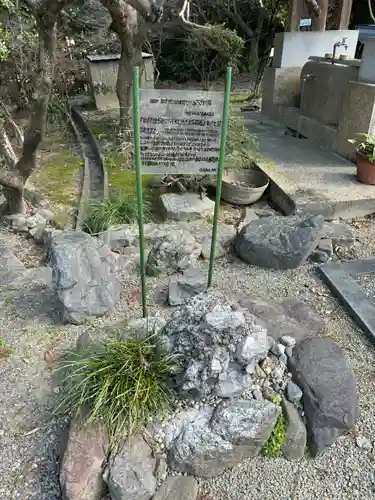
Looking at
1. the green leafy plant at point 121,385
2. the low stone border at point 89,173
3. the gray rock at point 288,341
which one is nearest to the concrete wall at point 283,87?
the low stone border at point 89,173

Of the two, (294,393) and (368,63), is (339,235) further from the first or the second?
(368,63)

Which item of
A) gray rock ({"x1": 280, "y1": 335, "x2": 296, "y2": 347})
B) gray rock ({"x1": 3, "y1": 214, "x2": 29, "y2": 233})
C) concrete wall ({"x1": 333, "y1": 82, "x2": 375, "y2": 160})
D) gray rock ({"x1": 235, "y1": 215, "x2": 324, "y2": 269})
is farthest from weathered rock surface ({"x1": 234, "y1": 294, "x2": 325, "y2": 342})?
concrete wall ({"x1": 333, "y1": 82, "x2": 375, "y2": 160})

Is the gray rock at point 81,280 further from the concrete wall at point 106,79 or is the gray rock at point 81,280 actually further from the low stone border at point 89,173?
the concrete wall at point 106,79

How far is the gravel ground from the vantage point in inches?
74.8

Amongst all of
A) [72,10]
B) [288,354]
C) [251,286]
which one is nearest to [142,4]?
[251,286]

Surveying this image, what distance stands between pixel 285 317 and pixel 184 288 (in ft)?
2.49

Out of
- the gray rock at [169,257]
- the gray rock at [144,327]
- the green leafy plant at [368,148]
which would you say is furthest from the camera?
the green leafy plant at [368,148]

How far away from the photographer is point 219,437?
6.31 feet

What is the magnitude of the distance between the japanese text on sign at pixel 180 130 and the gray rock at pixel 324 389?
124cm

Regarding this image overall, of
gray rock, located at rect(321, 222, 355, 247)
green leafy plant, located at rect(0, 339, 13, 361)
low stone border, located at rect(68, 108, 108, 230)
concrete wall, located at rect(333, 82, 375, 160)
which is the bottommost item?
green leafy plant, located at rect(0, 339, 13, 361)

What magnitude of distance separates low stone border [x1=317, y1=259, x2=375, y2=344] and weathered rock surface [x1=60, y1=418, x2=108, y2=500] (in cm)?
185

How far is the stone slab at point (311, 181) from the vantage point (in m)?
4.22

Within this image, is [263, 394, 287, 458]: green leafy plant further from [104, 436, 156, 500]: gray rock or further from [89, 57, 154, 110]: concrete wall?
[89, 57, 154, 110]: concrete wall

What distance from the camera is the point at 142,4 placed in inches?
172
